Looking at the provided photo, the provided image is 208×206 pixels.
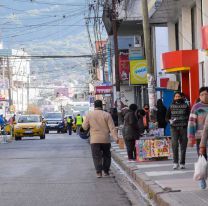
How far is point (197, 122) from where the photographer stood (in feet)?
46.0

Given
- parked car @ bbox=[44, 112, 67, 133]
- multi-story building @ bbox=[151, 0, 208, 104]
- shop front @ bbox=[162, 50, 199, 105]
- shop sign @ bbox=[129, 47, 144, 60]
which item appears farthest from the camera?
parked car @ bbox=[44, 112, 67, 133]

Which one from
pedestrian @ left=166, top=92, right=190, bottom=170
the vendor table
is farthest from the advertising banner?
pedestrian @ left=166, top=92, right=190, bottom=170

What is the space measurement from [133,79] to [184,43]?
39.1 ft

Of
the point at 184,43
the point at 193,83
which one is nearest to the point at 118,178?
the point at 193,83

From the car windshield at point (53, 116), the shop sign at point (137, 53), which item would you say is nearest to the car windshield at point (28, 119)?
the shop sign at point (137, 53)

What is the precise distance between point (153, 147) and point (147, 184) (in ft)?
19.8

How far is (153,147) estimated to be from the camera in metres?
20.8

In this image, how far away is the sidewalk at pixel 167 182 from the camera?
39.1 feet

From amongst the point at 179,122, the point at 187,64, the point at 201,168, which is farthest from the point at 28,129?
the point at 201,168

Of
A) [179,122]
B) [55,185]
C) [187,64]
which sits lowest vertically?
[55,185]

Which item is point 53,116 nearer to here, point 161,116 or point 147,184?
point 161,116

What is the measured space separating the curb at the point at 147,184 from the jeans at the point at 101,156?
2.06ft

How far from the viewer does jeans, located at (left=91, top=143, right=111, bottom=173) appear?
18.1 m

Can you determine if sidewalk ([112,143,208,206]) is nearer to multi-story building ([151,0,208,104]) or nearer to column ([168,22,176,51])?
A: multi-story building ([151,0,208,104])
